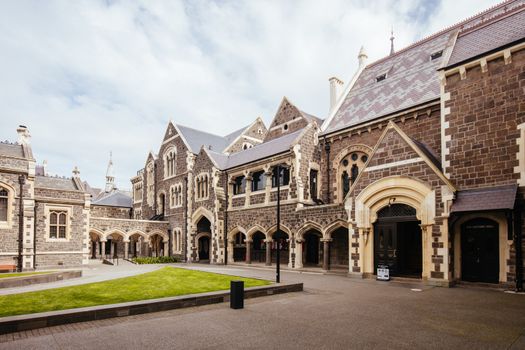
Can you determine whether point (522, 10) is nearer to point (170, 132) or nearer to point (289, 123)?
point (289, 123)

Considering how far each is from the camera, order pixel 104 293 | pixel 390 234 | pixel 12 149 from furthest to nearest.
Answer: pixel 12 149 → pixel 390 234 → pixel 104 293

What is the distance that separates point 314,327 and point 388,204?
32.4 feet

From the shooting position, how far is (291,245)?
2188cm

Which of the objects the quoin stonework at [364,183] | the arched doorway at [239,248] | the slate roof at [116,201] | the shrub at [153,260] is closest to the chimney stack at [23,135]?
the quoin stonework at [364,183]

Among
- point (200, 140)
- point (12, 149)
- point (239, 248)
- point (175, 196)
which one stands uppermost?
point (200, 140)

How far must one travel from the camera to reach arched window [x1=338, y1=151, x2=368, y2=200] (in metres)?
21.2

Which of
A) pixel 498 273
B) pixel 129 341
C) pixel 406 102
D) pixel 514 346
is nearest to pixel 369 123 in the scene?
pixel 406 102

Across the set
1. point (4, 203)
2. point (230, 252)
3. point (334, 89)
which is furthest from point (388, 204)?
point (4, 203)

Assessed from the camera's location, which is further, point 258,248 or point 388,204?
point 258,248

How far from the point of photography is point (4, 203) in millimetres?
21656

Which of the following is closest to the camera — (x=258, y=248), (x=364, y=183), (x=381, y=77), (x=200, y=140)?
(x=364, y=183)

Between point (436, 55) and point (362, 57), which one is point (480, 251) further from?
point (362, 57)

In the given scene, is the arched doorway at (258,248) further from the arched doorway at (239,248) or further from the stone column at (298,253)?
the stone column at (298,253)

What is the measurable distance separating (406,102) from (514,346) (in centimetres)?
1524
